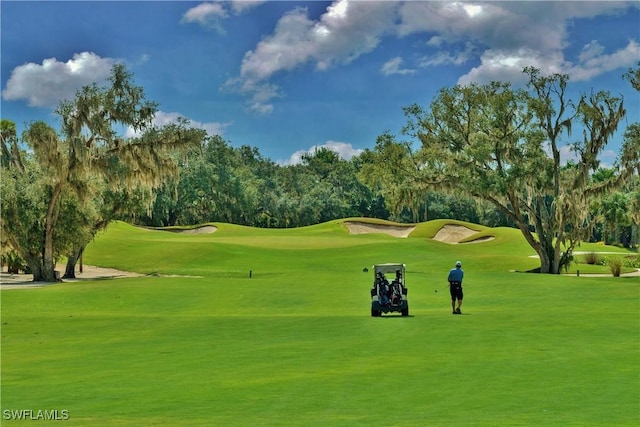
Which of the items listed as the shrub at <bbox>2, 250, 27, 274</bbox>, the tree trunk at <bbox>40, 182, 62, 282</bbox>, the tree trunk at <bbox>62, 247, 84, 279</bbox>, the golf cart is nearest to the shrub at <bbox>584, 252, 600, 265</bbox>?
the tree trunk at <bbox>62, 247, 84, 279</bbox>

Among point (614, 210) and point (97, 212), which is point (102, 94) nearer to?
point (97, 212)

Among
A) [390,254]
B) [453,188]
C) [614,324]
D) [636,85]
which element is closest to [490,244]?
[390,254]

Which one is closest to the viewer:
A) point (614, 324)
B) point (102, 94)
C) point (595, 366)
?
point (595, 366)

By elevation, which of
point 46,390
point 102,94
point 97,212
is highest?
point 102,94

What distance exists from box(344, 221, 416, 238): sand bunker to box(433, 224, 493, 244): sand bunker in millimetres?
6174

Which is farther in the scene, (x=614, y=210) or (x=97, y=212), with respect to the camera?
(x=614, y=210)

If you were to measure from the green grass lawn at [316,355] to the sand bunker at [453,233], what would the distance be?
144 feet

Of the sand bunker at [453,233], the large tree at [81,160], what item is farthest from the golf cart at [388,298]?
the sand bunker at [453,233]

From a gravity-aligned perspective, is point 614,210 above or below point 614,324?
above

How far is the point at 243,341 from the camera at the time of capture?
1703cm

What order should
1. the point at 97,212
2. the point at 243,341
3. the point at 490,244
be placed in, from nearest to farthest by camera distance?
the point at 243,341, the point at 97,212, the point at 490,244

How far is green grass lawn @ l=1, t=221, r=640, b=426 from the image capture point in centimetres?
948

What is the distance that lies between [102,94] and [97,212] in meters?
7.70

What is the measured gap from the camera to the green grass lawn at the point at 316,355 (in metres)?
9.48
